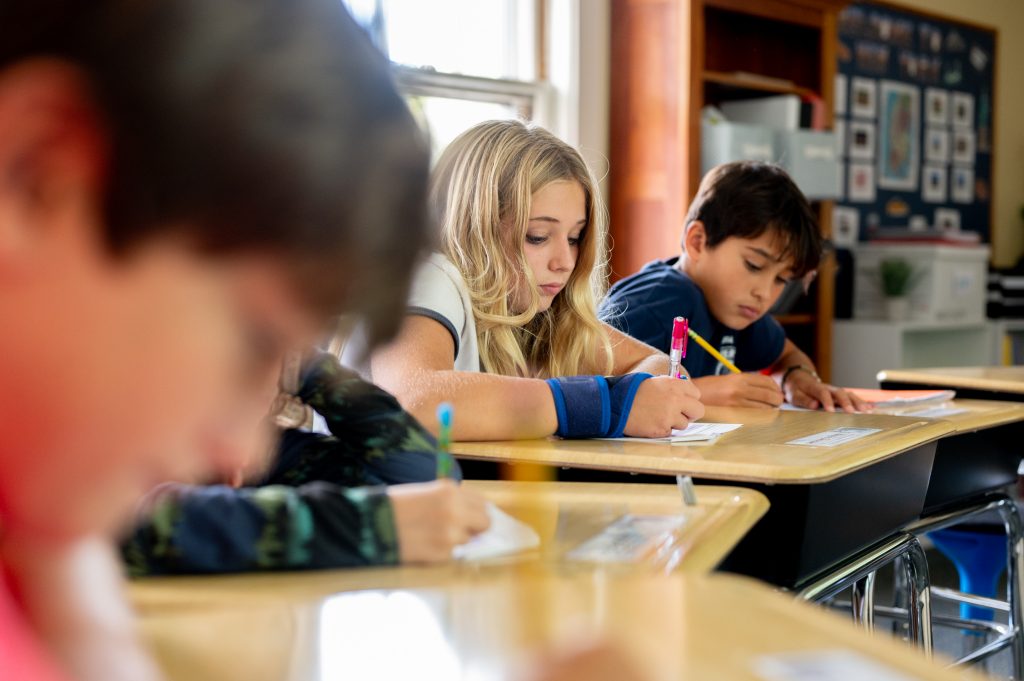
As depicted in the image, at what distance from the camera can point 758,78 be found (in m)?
4.18

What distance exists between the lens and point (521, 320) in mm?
1853

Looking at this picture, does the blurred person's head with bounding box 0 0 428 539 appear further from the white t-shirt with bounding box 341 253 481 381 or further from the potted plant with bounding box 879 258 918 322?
the potted plant with bounding box 879 258 918 322

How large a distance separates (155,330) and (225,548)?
1.86 ft

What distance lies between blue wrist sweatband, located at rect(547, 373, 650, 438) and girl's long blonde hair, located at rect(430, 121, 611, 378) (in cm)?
30

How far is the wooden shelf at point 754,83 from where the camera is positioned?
13.1 feet

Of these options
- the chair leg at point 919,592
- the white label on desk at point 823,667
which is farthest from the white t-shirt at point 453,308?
the white label on desk at point 823,667

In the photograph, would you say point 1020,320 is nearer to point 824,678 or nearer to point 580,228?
point 580,228

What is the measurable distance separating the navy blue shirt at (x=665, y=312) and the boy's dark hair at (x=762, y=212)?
6.2 inches

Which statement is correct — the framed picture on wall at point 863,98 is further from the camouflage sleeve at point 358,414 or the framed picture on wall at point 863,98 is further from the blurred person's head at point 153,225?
the blurred person's head at point 153,225

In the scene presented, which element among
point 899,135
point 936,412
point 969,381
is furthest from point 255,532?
point 899,135

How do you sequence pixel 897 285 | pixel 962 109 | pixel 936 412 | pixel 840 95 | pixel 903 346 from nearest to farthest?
pixel 936 412, pixel 897 285, pixel 903 346, pixel 840 95, pixel 962 109

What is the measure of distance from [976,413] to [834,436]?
2.20ft

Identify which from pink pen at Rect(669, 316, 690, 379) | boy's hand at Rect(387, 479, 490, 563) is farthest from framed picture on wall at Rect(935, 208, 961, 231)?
boy's hand at Rect(387, 479, 490, 563)

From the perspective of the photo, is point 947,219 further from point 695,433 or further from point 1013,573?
point 695,433
